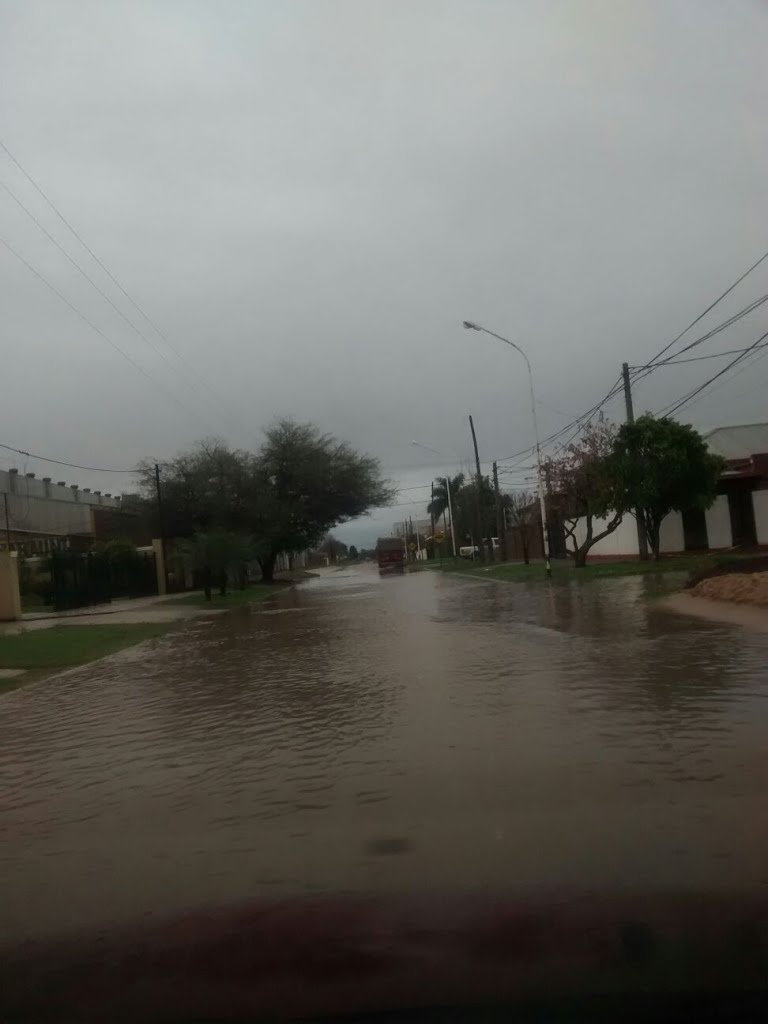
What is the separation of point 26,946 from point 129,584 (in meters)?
41.5

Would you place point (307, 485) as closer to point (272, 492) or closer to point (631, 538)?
point (272, 492)

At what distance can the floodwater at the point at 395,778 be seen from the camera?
5.29m

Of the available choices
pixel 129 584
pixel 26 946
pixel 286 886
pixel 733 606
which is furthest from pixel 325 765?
pixel 129 584

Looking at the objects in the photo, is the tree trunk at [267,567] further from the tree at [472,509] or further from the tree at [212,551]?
the tree at [212,551]

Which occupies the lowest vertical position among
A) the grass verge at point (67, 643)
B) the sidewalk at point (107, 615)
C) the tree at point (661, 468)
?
the grass verge at point (67, 643)

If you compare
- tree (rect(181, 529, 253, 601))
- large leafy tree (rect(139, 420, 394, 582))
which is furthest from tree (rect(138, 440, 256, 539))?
tree (rect(181, 529, 253, 601))

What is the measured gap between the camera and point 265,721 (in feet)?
33.1

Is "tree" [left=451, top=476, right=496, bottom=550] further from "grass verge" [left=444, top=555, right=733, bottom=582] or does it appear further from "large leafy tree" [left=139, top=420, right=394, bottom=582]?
"grass verge" [left=444, top=555, right=733, bottom=582]

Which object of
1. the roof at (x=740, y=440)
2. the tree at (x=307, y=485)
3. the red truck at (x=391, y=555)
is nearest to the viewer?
the roof at (x=740, y=440)

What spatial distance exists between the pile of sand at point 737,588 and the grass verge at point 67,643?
1141 cm

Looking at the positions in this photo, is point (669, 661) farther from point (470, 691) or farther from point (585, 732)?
point (585, 732)

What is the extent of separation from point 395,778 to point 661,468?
918 inches

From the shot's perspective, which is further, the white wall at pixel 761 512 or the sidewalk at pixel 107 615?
the white wall at pixel 761 512

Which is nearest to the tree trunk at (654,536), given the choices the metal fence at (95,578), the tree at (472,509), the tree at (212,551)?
the tree at (212,551)
